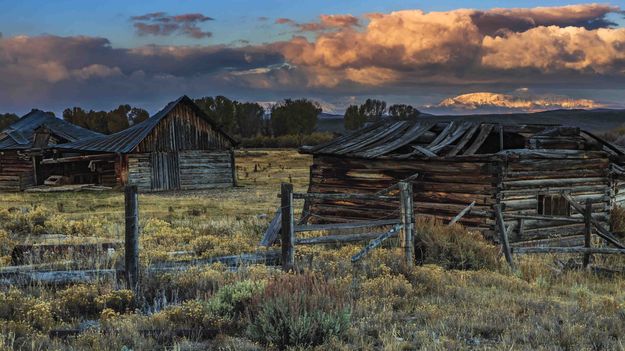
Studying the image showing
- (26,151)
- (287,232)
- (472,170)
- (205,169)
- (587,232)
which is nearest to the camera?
(287,232)

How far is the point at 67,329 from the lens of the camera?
5.50 meters

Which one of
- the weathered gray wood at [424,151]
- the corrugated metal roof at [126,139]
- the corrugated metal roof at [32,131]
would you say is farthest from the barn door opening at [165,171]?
the weathered gray wood at [424,151]

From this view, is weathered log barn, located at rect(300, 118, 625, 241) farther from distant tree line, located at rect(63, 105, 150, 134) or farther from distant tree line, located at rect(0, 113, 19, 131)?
distant tree line, located at rect(0, 113, 19, 131)

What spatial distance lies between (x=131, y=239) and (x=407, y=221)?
4.39 metres

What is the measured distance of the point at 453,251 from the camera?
10.0 m

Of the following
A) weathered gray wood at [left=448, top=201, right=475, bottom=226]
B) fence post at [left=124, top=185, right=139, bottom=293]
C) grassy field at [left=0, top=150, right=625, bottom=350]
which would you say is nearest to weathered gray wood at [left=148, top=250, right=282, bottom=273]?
grassy field at [left=0, top=150, right=625, bottom=350]

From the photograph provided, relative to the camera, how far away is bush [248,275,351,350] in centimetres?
515

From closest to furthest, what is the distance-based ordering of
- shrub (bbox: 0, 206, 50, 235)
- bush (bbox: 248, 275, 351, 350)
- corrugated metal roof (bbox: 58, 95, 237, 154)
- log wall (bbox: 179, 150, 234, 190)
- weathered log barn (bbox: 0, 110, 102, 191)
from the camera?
bush (bbox: 248, 275, 351, 350) → shrub (bbox: 0, 206, 50, 235) → corrugated metal roof (bbox: 58, 95, 237, 154) → log wall (bbox: 179, 150, 234, 190) → weathered log barn (bbox: 0, 110, 102, 191)

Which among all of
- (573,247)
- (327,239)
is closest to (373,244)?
(327,239)

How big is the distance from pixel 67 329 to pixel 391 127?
14.3m

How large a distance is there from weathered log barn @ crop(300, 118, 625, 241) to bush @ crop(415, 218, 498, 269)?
12.9 ft

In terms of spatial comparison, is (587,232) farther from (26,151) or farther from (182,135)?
(26,151)

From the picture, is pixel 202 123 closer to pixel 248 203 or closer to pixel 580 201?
pixel 248 203

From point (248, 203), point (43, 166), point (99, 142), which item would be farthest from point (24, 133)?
point (248, 203)
